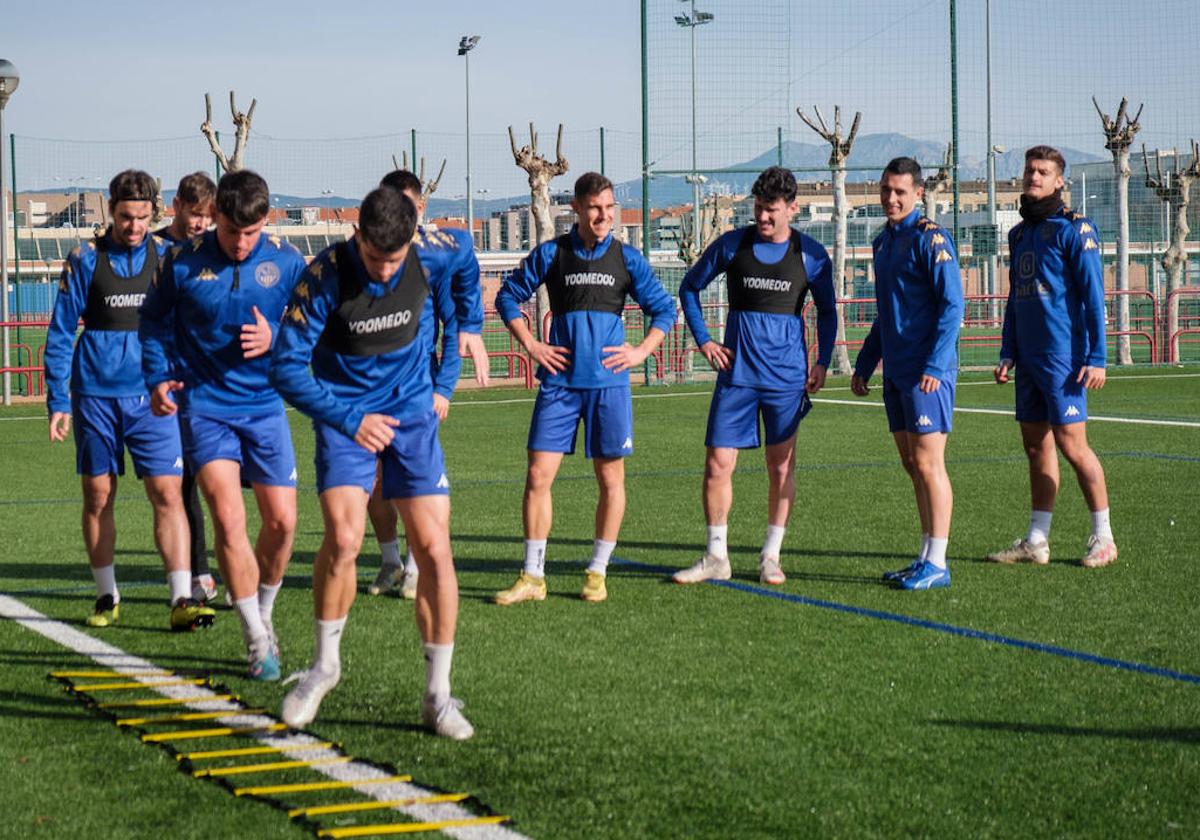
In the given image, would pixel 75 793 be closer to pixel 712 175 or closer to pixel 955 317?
pixel 955 317

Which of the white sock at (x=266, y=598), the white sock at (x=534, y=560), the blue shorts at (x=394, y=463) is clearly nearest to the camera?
the blue shorts at (x=394, y=463)

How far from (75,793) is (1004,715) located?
303 cm

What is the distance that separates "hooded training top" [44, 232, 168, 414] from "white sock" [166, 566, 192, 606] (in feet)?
2.82

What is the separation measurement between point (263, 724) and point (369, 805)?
41.9 inches

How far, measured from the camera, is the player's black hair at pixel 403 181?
24.8ft

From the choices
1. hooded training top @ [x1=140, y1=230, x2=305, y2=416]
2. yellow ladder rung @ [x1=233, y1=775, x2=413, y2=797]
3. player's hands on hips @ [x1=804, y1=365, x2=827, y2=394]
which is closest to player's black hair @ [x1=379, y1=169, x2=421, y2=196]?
hooded training top @ [x1=140, y1=230, x2=305, y2=416]

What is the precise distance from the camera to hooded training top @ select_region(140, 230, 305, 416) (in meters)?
6.29

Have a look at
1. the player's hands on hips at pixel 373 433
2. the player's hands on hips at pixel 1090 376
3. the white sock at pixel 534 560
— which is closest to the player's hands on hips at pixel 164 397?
the player's hands on hips at pixel 373 433

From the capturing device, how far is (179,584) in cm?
725

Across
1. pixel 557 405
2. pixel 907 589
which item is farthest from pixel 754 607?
pixel 557 405

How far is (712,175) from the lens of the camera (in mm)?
24062

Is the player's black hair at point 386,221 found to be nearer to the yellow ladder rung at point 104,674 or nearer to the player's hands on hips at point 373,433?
the player's hands on hips at point 373,433

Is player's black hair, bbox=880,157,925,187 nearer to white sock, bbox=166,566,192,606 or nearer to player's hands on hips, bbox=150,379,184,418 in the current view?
player's hands on hips, bbox=150,379,184,418

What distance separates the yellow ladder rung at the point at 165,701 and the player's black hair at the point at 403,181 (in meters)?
2.68
